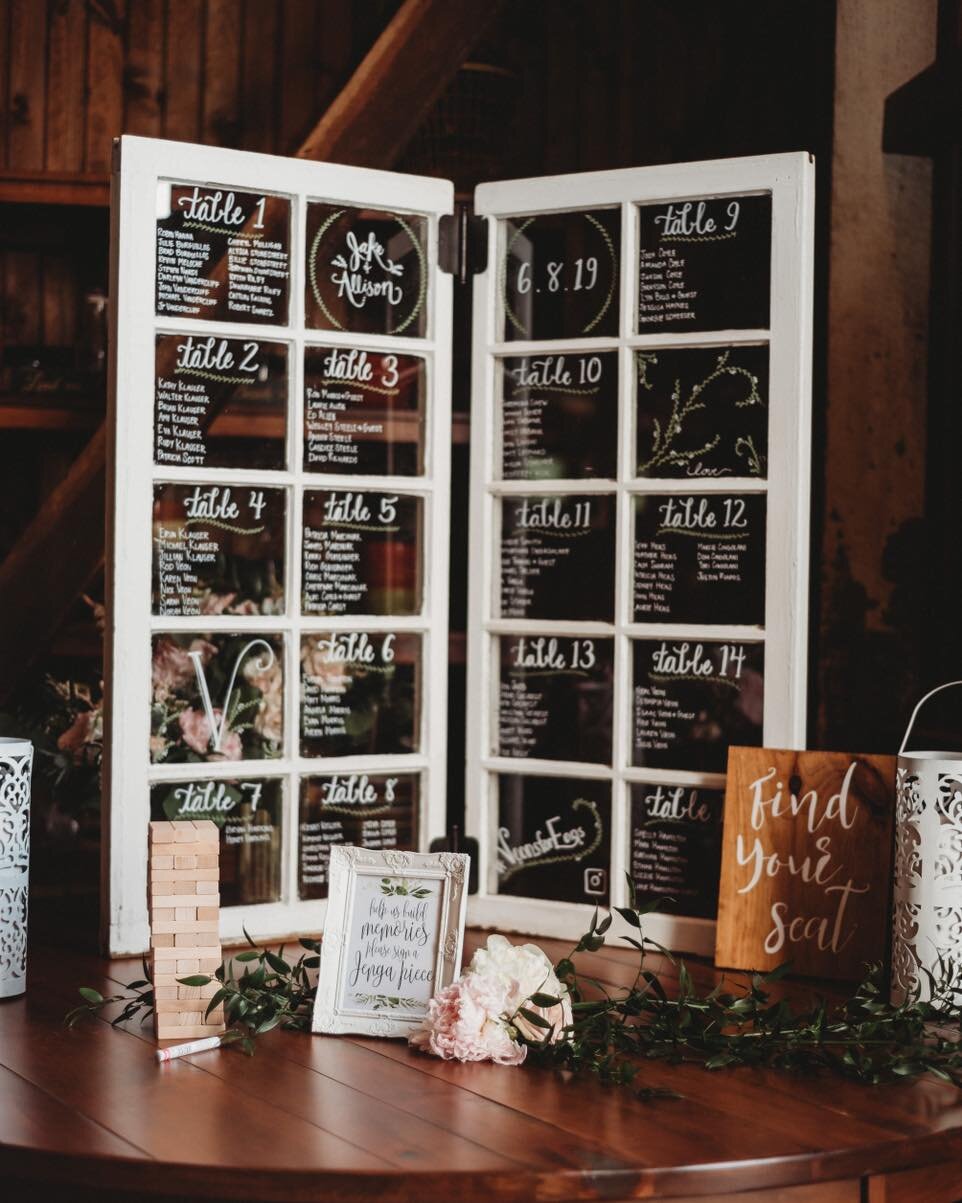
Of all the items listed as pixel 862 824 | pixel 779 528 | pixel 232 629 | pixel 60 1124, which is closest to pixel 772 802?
pixel 862 824

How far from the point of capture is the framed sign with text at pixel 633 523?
266 centimetres

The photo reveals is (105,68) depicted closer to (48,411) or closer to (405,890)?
(48,411)

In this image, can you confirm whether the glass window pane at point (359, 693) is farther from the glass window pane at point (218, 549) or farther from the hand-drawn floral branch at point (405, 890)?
the hand-drawn floral branch at point (405, 890)

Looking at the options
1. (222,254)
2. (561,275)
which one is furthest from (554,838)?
(222,254)

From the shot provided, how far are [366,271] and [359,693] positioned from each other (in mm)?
837

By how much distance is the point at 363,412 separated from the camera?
2854 millimetres

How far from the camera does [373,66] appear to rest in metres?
3.01

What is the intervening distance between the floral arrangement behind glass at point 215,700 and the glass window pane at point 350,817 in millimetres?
143

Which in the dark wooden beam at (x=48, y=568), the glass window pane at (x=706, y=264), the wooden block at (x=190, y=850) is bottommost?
the wooden block at (x=190, y=850)

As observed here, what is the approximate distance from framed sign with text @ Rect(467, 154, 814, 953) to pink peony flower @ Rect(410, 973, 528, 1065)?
82 centimetres

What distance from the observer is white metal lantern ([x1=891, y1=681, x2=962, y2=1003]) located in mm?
2164

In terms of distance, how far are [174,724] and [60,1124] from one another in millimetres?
1081

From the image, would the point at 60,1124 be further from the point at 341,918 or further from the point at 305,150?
the point at 305,150

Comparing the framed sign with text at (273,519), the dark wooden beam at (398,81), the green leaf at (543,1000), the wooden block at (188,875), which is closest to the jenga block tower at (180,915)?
the wooden block at (188,875)
